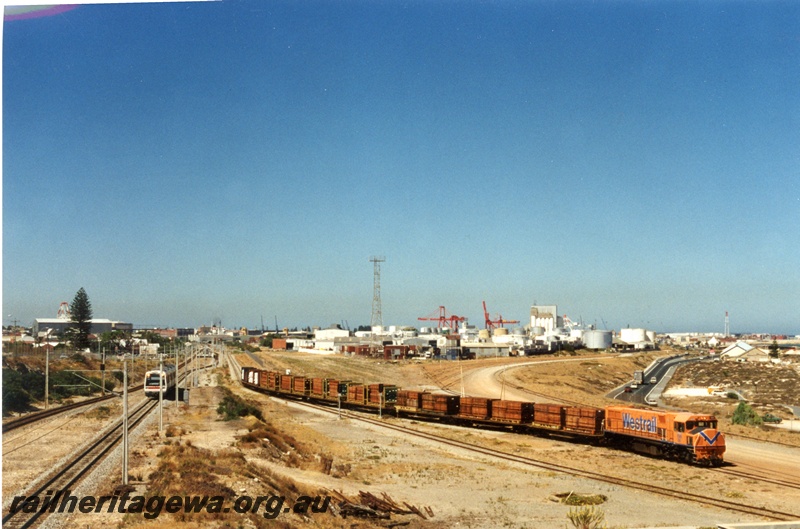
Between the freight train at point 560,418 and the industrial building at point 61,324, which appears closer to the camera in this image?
the freight train at point 560,418

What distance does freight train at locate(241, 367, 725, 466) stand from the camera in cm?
3872

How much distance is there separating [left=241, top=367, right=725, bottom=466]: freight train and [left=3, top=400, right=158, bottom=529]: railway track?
1036 inches

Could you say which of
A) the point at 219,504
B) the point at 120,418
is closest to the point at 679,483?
the point at 219,504

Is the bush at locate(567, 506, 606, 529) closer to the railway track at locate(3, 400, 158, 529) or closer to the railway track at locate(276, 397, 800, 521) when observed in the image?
the railway track at locate(276, 397, 800, 521)

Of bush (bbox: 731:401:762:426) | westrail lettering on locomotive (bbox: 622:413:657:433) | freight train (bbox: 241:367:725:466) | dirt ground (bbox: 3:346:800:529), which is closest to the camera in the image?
dirt ground (bbox: 3:346:800:529)

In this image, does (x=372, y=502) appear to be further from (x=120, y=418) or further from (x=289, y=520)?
(x=120, y=418)

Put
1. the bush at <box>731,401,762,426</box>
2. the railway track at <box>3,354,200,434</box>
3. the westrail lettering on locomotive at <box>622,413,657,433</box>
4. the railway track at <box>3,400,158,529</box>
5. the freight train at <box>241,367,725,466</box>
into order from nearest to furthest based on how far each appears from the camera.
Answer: the railway track at <box>3,400,158,529</box> → the freight train at <box>241,367,725,466</box> → the westrail lettering on locomotive at <box>622,413,657,433</box> → the railway track at <box>3,354,200,434</box> → the bush at <box>731,401,762,426</box>

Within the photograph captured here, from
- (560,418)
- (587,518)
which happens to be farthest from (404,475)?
(560,418)

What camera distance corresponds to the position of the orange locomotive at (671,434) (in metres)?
38.1

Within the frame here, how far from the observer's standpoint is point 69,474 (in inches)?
1108

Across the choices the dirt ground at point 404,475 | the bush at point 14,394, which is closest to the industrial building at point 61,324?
the bush at point 14,394

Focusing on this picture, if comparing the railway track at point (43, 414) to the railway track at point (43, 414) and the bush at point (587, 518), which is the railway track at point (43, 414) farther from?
the bush at point (587, 518)

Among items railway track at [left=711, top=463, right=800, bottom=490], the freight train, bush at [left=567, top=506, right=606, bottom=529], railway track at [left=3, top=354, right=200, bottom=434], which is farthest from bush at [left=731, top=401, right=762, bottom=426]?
railway track at [left=3, top=354, right=200, bottom=434]

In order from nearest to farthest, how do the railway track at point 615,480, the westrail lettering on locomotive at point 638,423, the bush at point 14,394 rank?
the railway track at point 615,480 → the westrail lettering on locomotive at point 638,423 → the bush at point 14,394
